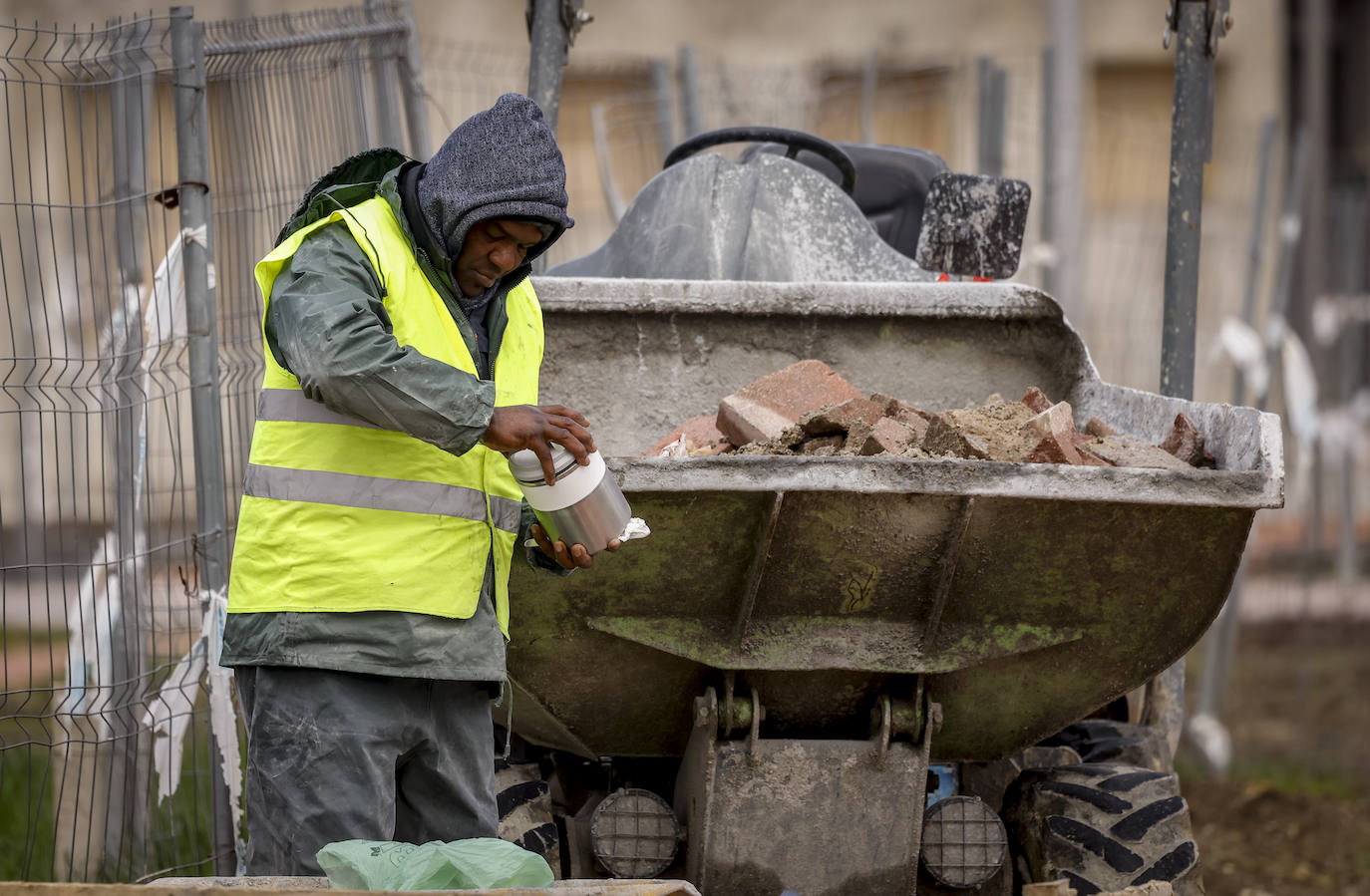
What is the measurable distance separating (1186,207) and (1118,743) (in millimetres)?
1893

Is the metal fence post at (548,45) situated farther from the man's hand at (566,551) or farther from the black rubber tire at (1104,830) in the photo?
the black rubber tire at (1104,830)

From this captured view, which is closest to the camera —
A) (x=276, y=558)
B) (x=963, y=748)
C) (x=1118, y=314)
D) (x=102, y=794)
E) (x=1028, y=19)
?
(x=276, y=558)

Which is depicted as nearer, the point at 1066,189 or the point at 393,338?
the point at 393,338

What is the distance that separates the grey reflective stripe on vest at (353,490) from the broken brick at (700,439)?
0.76 m

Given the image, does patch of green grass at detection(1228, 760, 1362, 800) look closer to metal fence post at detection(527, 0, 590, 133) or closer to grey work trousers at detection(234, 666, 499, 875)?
metal fence post at detection(527, 0, 590, 133)

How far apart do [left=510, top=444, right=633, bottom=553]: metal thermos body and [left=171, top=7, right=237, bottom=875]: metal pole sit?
1.78 metres

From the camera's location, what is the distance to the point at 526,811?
3.52 m

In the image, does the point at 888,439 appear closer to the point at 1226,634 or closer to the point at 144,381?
the point at 144,381

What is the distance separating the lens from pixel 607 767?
394 centimetres

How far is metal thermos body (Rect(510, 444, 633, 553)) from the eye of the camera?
2770 mm

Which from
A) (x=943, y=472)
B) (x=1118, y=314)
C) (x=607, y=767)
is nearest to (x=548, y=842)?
(x=607, y=767)

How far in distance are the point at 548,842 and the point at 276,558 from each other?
1.00 m

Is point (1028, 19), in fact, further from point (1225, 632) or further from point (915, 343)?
point (915, 343)

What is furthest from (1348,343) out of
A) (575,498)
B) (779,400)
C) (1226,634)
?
(575,498)
